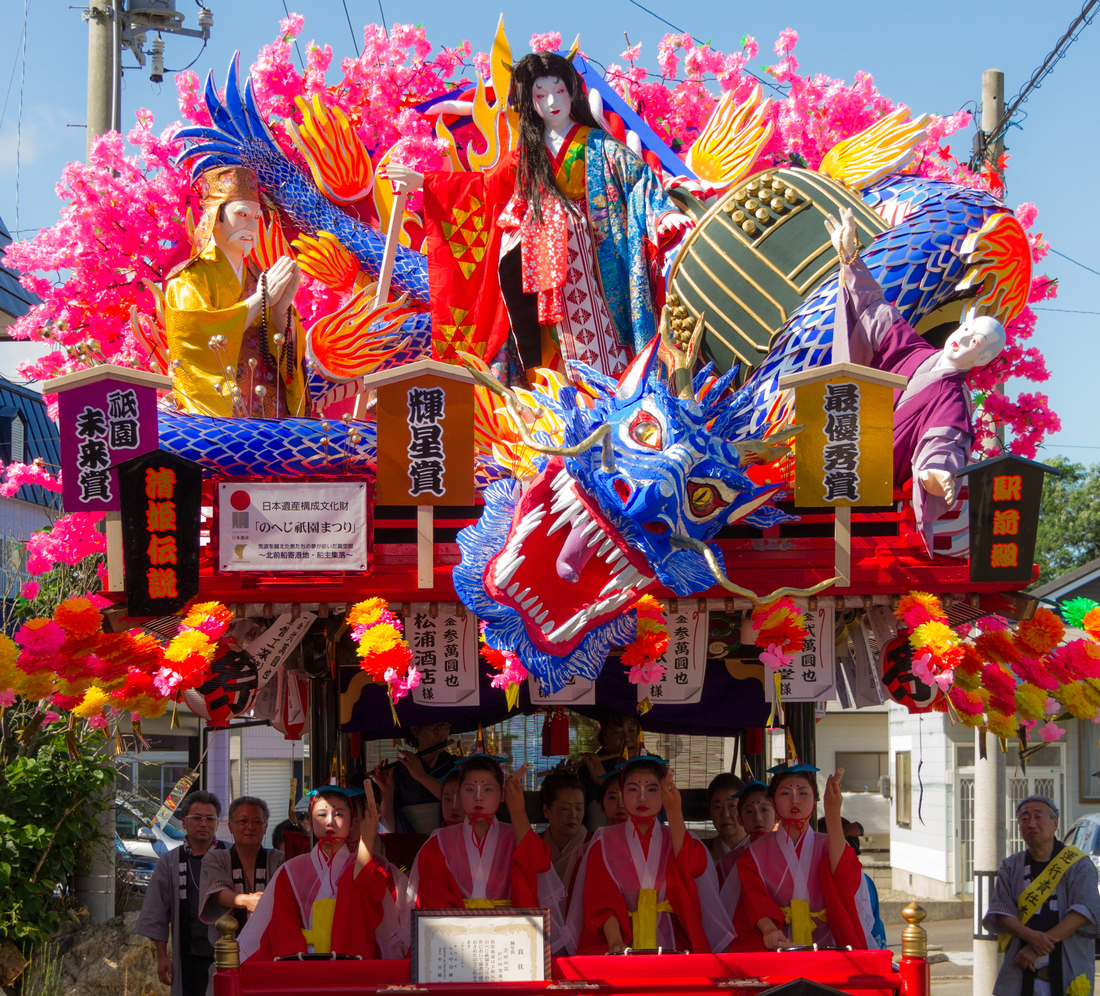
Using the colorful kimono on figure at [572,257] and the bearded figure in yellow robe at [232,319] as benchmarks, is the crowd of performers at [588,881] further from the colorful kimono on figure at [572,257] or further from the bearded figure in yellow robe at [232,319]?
the colorful kimono on figure at [572,257]

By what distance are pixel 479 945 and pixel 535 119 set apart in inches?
206

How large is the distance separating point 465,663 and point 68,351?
4431mm

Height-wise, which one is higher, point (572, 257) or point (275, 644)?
point (572, 257)

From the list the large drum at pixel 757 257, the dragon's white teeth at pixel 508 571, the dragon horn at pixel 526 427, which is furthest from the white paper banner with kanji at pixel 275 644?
the large drum at pixel 757 257

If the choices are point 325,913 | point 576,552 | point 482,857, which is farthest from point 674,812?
point 325,913

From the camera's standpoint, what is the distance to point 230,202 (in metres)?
7.50

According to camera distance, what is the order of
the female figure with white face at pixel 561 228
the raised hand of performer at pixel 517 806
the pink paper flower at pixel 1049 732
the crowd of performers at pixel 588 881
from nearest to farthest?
the crowd of performers at pixel 588 881 → the raised hand of performer at pixel 517 806 → the pink paper flower at pixel 1049 732 → the female figure with white face at pixel 561 228

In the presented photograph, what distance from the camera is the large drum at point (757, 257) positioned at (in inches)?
307

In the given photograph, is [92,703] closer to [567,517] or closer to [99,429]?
[99,429]

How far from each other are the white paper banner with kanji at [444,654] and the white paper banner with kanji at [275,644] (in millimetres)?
569

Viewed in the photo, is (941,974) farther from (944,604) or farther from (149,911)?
(149,911)

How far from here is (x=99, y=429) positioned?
19.5ft

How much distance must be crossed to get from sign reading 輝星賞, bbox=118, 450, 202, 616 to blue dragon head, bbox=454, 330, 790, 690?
1302 mm

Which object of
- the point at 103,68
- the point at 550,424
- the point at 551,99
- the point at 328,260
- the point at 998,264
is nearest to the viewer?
the point at 550,424
